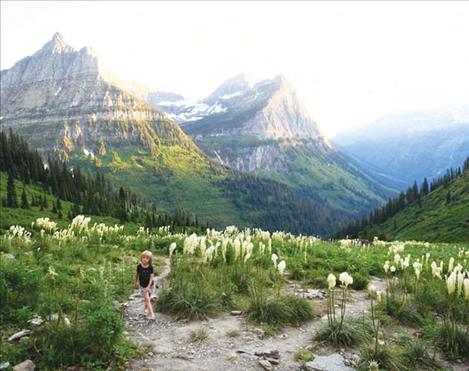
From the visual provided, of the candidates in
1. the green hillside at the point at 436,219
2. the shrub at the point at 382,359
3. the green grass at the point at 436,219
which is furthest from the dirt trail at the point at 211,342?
the green grass at the point at 436,219

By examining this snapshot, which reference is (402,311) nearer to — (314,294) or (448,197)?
(314,294)

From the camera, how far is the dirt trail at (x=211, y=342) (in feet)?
30.2

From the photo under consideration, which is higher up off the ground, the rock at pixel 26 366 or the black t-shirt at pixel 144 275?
the black t-shirt at pixel 144 275

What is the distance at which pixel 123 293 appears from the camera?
46.8 ft

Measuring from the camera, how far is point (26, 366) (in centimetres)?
819

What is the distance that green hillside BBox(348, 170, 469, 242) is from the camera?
11454 centimetres

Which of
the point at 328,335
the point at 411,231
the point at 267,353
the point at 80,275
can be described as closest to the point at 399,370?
the point at 328,335

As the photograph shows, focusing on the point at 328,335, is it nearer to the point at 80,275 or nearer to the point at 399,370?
the point at 399,370

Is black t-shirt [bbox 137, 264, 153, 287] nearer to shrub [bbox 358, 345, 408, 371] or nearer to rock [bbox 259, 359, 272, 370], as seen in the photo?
rock [bbox 259, 359, 272, 370]

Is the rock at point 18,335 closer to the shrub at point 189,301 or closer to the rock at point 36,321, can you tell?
the rock at point 36,321

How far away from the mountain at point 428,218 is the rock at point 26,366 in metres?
87.8

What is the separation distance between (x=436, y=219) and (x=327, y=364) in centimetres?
13677

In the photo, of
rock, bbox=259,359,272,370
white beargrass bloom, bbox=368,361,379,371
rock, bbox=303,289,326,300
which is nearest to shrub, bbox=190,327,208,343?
rock, bbox=259,359,272,370

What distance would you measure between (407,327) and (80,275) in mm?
10542
